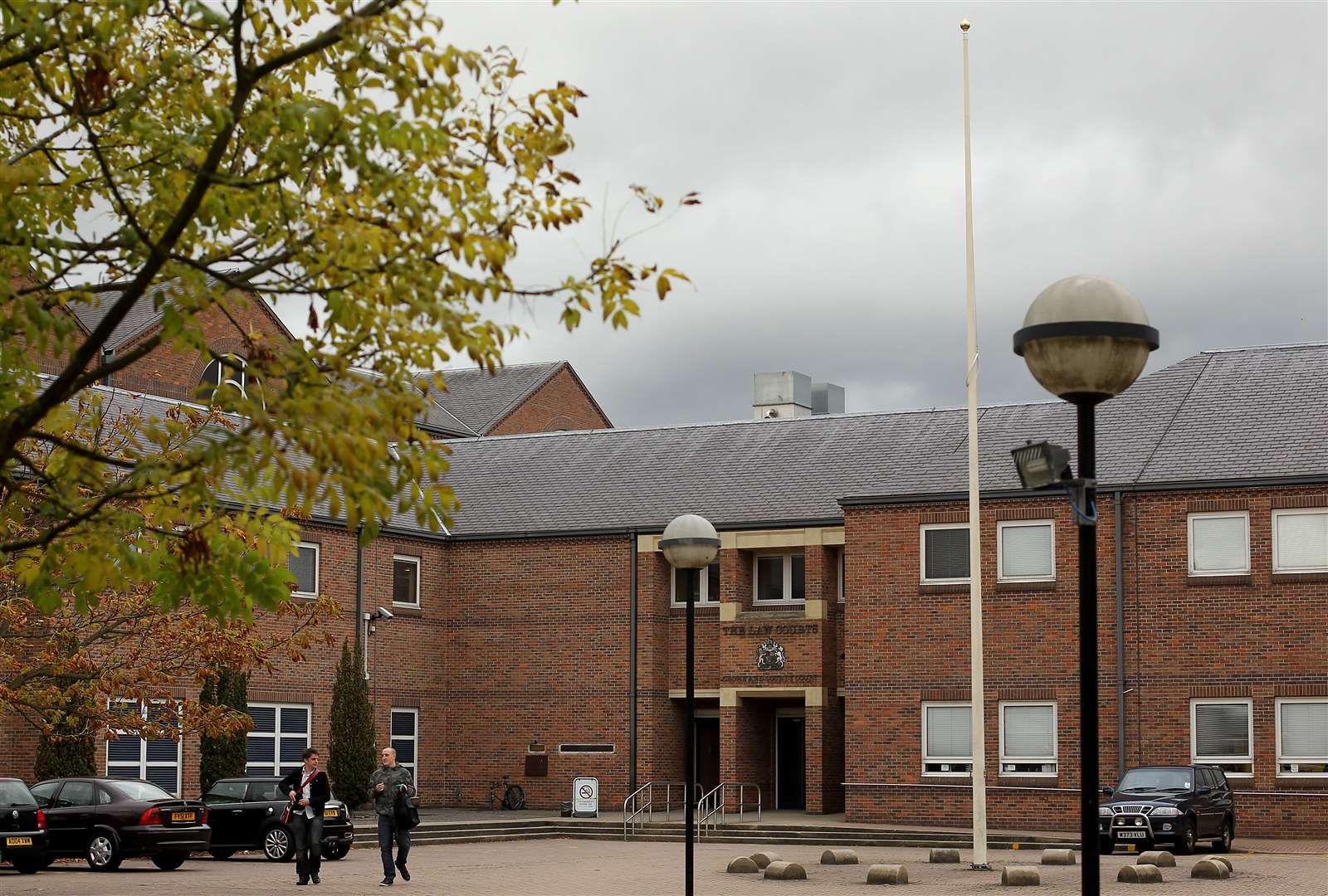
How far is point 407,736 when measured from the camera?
133 ft

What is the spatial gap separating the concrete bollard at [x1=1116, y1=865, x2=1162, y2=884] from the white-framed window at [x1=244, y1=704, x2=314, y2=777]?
19.2 meters

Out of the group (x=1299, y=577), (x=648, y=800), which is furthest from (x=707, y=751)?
(x=1299, y=577)

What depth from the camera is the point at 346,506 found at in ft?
24.7

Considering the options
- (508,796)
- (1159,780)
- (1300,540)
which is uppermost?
(1300,540)

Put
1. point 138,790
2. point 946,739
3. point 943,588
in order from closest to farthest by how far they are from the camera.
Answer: point 138,790 → point 946,739 → point 943,588

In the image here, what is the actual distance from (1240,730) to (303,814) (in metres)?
17.7

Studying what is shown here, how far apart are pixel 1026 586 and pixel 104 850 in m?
17.5

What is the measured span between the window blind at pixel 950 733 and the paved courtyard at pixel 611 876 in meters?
3.81

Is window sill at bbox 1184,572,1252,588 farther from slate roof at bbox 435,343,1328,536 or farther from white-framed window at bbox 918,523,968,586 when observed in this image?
white-framed window at bbox 918,523,968,586

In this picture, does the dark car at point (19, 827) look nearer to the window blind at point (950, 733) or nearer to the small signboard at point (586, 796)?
the small signboard at point (586, 796)

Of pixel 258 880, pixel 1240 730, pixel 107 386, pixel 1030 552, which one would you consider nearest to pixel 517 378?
pixel 107 386

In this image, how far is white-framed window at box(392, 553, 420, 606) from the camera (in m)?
40.7

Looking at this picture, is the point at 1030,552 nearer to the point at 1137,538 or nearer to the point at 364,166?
the point at 1137,538

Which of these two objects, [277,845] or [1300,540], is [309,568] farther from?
[1300,540]
